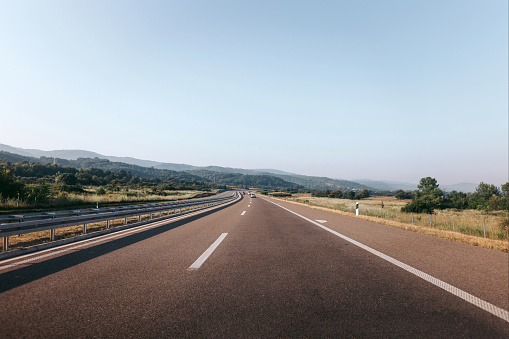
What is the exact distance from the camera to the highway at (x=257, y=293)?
2.59 m

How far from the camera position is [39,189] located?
23.1m

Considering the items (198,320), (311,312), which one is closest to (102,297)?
(198,320)

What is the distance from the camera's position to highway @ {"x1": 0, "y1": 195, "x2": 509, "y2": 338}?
102 inches

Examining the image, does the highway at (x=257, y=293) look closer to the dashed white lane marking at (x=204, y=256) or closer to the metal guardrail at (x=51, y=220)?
the dashed white lane marking at (x=204, y=256)

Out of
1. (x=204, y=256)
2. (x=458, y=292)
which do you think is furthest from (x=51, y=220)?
(x=458, y=292)

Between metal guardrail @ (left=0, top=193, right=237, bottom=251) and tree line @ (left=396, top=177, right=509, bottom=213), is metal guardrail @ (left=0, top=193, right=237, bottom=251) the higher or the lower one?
the higher one

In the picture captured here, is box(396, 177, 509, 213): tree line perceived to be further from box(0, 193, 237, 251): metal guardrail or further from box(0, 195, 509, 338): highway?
box(0, 193, 237, 251): metal guardrail

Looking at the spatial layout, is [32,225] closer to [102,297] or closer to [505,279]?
[102,297]

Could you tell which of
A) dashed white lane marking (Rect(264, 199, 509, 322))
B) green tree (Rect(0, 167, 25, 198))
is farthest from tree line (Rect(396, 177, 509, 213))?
green tree (Rect(0, 167, 25, 198))

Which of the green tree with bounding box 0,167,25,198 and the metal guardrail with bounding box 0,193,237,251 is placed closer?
the metal guardrail with bounding box 0,193,237,251

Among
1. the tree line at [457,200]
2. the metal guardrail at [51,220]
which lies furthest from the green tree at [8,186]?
the tree line at [457,200]

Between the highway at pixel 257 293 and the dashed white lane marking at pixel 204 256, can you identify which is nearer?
the highway at pixel 257 293

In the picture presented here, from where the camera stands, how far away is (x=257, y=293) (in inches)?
136

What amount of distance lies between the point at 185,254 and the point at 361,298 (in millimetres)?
4010
